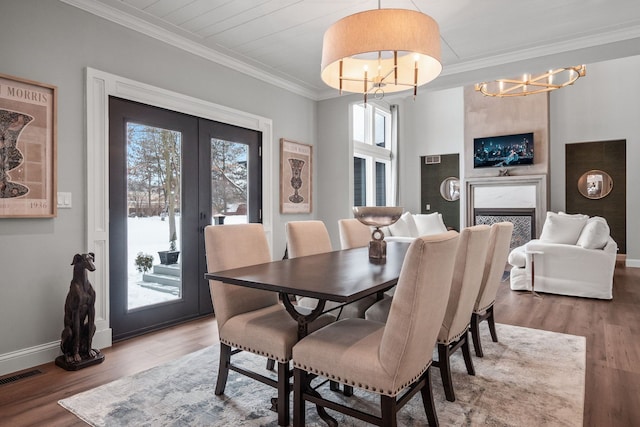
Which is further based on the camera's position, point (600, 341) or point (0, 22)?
point (600, 341)

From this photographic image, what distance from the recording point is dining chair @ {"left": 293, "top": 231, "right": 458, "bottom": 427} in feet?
4.89

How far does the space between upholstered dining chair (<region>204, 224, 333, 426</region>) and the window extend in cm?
510

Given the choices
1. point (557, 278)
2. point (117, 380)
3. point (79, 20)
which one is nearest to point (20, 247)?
point (117, 380)

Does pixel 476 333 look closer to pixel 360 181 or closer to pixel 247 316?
pixel 247 316

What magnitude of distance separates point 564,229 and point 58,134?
5678mm

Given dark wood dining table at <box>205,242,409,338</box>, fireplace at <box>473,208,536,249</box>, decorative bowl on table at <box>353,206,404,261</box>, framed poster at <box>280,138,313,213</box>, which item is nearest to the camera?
dark wood dining table at <box>205,242,409,338</box>

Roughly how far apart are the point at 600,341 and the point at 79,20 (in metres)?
4.81

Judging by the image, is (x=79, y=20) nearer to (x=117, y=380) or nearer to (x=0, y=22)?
(x=0, y=22)

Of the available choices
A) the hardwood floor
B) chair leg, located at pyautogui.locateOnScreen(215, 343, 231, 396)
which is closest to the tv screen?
the hardwood floor

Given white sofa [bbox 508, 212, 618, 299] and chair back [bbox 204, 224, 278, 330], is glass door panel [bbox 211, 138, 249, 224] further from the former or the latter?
white sofa [bbox 508, 212, 618, 299]

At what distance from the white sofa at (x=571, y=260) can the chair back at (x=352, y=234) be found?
258cm

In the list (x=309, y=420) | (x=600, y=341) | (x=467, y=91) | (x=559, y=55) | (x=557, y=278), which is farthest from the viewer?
(x=467, y=91)

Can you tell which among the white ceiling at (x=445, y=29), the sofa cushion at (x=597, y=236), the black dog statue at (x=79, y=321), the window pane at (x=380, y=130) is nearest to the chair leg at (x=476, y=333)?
the white ceiling at (x=445, y=29)

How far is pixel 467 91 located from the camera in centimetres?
865
